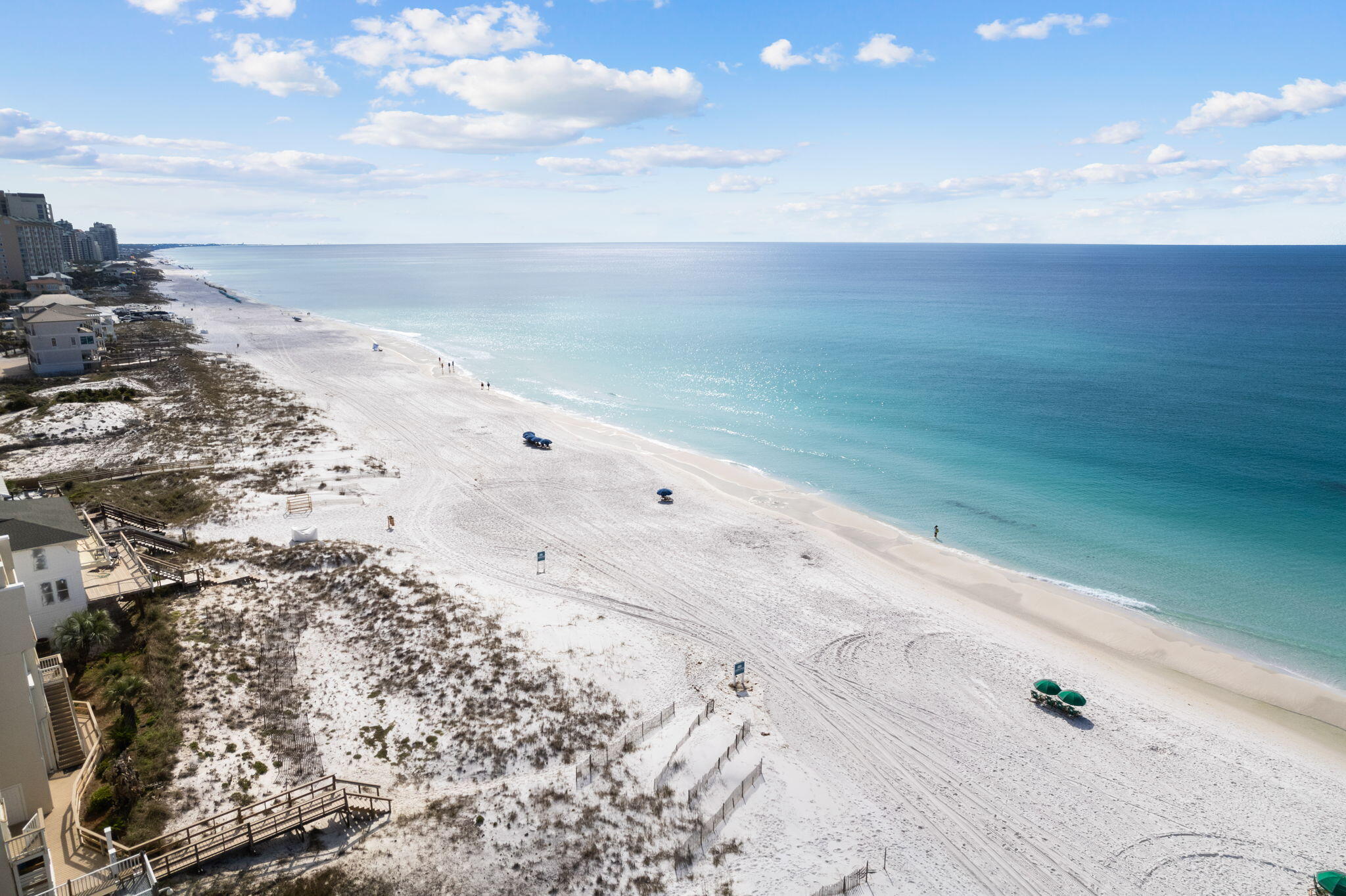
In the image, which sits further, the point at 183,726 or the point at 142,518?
the point at 142,518

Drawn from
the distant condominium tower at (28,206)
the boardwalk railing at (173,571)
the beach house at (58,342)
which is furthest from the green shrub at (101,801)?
the distant condominium tower at (28,206)

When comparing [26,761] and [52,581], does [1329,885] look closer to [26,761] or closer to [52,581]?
[26,761]

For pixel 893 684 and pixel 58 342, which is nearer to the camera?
pixel 893 684

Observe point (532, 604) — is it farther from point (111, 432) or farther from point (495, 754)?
point (111, 432)

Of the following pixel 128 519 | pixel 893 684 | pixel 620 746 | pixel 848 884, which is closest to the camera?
pixel 848 884

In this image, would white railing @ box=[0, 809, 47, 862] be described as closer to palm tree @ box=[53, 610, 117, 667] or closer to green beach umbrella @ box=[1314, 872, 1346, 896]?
palm tree @ box=[53, 610, 117, 667]

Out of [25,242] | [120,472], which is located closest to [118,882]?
[120,472]

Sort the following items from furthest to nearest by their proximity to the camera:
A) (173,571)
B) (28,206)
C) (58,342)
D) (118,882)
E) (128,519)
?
(28,206)
(58,342)
(128,519)
(173,571)
(118,882)

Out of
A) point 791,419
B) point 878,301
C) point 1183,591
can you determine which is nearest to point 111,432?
point 791,419
